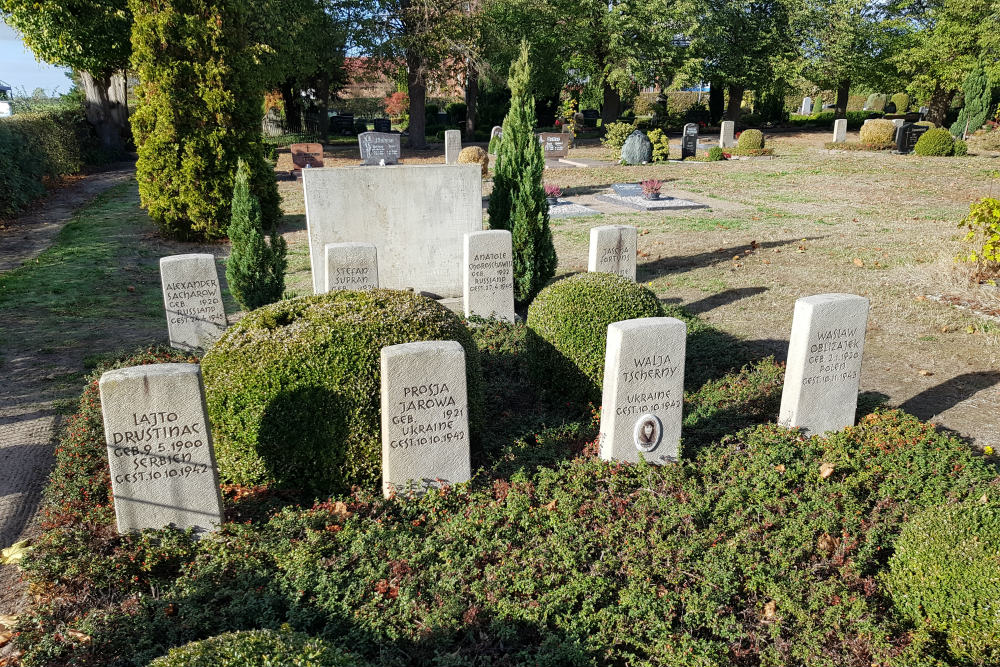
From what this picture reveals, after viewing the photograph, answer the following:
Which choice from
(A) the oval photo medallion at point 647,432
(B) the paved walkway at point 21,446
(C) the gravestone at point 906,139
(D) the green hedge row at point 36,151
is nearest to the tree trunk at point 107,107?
(D) the green hedge row at point 36,151

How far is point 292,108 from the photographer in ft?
139

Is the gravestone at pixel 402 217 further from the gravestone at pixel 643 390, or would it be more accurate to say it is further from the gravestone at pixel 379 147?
the gravestone at pixel 379 147

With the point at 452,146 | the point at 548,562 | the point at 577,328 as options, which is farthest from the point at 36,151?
the point at 548,562

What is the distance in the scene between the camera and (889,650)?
3.60 m

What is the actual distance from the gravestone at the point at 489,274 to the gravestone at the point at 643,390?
3603 millimetres

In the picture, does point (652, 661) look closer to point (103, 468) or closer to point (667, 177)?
point (103, 468)

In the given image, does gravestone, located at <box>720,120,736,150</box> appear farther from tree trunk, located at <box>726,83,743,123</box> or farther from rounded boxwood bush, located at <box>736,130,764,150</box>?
tree trunk, located at <box>726,83,743,123</box>

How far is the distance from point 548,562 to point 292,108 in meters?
43.3

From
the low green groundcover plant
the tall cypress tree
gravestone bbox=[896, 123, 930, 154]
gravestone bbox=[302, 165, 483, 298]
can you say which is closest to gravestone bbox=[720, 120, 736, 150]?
gravestone bbox=[896, 123, 930, 154]

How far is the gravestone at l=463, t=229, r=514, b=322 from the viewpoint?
28.0 feet

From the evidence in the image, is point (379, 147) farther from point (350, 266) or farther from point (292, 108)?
point (292, 108)

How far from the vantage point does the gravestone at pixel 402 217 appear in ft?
31.9

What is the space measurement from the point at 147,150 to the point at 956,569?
14.6 m

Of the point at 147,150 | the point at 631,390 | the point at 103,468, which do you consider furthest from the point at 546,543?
the point at 147,150
